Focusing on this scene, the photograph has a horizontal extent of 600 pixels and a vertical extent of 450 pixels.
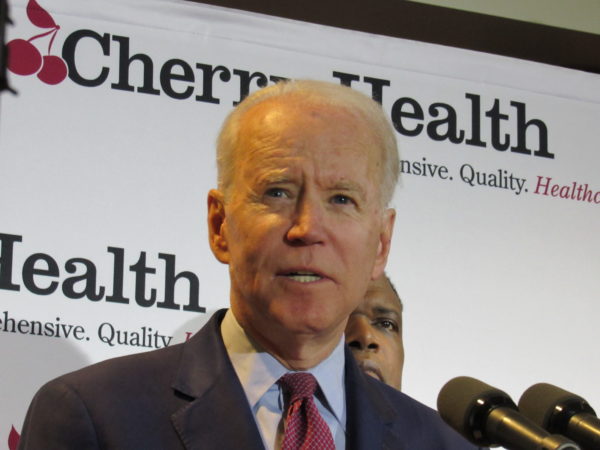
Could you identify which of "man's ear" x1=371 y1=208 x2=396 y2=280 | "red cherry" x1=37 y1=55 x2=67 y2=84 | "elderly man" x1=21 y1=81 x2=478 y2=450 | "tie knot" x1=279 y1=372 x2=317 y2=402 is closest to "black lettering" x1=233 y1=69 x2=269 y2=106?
"red cherry" x1=37 y1=55 x2=67 y2=84

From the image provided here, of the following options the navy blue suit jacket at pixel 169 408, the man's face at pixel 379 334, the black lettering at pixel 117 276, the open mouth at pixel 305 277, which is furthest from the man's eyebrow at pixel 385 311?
the open mouth at pixel 305 277

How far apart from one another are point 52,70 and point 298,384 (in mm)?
1426

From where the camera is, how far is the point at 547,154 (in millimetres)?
4004

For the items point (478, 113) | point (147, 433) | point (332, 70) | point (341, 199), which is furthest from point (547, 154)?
point (147, 433)

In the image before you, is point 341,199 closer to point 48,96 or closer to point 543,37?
point 48,96

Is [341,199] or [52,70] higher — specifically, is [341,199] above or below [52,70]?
below

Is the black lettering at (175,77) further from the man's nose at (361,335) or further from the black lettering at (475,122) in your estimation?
the black lettering at (475,122)

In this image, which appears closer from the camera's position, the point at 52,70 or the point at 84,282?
the point at 84,282

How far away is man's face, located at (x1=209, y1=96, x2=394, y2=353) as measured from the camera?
2307 mm

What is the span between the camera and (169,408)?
2299 millimetres

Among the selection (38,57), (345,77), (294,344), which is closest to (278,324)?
(294,344)

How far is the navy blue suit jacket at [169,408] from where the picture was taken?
2223 millimetres

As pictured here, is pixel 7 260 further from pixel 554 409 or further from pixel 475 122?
pixel 554 409

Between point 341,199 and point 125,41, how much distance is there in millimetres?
1322
